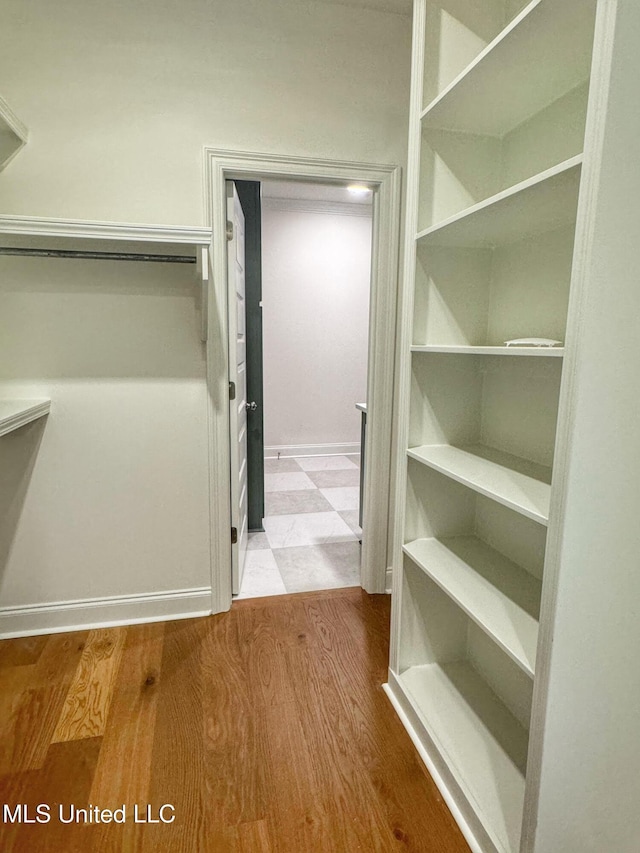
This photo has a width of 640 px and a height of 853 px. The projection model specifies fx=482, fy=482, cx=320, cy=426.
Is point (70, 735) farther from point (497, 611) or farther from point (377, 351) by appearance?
point (377, 351)

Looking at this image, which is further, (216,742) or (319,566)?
(319,566)

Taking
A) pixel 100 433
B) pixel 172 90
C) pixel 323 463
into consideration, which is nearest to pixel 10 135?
pixel 172 90

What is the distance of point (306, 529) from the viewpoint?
11.1 feet

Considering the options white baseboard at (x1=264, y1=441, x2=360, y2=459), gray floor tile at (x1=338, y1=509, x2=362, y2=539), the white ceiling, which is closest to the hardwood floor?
gray floor tile at (x1=338, y1=509, x2=362, y2=539)

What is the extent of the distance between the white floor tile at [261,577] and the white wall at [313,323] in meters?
2.43

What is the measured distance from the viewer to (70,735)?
63.1 inches

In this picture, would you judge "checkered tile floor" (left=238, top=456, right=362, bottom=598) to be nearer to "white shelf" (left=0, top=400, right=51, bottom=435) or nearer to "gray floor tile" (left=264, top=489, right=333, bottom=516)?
"gray floor tile" (left=264, top=489, right=333, bottom=516)

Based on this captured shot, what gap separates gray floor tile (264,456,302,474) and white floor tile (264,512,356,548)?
1169 millimetres

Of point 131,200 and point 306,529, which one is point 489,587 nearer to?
point 131,200

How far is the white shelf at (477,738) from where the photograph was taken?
50.0 inches

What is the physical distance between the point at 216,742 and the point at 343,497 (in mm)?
2576

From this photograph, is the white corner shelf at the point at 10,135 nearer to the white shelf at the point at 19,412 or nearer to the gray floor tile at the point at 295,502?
the white shelf at the point at 19,412

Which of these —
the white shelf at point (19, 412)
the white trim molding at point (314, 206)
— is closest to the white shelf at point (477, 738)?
the white shelf at point (19, 412)

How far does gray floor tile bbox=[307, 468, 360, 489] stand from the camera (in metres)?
4.42
